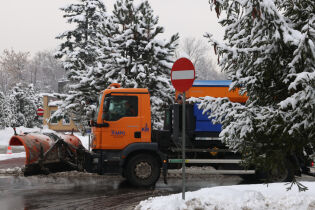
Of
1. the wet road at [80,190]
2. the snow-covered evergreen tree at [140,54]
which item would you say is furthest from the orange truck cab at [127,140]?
the snow-covered evergreen tree at [140,54]

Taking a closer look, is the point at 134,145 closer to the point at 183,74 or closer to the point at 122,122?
the point at 122,122

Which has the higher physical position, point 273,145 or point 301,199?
point 273,145

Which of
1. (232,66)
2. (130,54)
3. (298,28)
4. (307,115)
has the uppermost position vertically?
(130,54)

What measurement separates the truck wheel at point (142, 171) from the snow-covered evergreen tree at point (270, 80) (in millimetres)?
3589

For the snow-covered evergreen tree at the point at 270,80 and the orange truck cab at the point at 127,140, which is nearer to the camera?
the snow-covered evergreen tree at the point at 270,80

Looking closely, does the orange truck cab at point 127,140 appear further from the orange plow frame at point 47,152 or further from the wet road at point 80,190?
the orange plow frame at point 47,152

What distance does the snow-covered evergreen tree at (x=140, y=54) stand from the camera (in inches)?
643

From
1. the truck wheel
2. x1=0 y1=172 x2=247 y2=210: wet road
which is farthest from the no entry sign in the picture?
the truck wheel

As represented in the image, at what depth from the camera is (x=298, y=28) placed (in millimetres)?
5816

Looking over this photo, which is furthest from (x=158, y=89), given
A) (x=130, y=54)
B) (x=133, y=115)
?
(x=133, y=115)

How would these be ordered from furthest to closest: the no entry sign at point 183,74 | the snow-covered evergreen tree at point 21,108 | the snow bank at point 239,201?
the snow-covered evergreen tree at point 21,108 → the no entry sign at point 183,74 → the snow bank at point 239,201

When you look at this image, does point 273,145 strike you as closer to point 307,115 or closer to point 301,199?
point 307,115

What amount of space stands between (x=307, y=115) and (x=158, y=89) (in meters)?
11.5

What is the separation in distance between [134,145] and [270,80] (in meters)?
4.43
